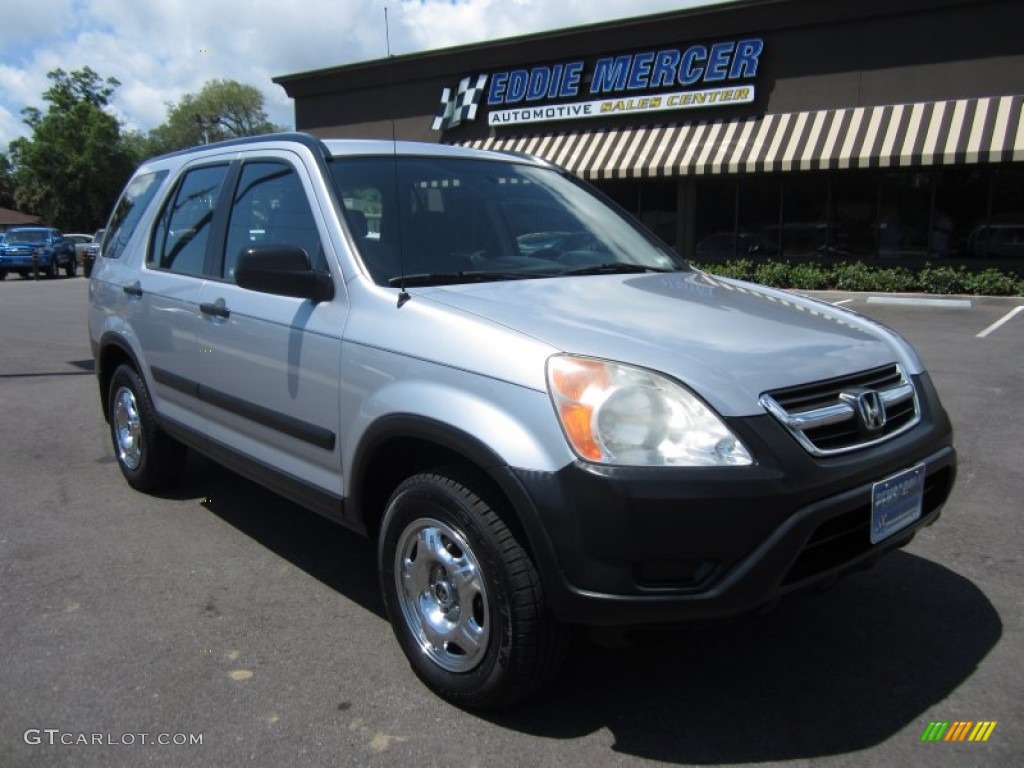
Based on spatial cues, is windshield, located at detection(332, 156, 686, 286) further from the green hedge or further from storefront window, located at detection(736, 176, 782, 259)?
storefront window, located at detection(736, 176, 782, 259)

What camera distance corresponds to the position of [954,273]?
16547 mm

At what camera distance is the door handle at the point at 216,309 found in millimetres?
3803

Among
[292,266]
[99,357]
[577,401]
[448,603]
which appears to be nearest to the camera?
[577,401]

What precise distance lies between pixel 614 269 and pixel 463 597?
5.38 feet

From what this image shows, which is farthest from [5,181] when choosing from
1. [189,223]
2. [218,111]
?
[189,223]

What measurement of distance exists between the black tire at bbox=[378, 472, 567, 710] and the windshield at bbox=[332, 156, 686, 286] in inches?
35.0

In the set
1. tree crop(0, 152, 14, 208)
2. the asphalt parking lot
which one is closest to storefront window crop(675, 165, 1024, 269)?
the asphalt parking lot

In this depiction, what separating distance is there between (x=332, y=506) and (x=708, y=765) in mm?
1639

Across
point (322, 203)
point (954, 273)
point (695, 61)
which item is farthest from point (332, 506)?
point (695, 61)

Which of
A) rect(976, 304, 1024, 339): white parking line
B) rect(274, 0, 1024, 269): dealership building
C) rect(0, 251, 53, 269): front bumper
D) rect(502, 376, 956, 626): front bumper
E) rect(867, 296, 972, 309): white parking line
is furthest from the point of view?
rect(0, 251, 53, 269): front bumper

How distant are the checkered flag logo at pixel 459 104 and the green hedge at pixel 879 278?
320 inches

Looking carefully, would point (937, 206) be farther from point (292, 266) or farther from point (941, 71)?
point (292, 266)

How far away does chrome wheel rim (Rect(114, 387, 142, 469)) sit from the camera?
16.4ft

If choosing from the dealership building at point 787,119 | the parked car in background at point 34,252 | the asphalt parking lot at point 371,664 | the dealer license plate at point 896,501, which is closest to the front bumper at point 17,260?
the parked car in background at point 34,252
